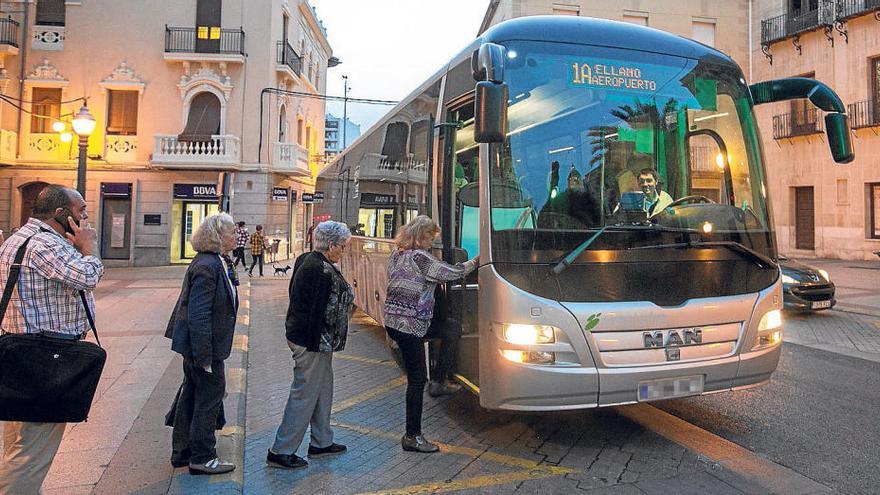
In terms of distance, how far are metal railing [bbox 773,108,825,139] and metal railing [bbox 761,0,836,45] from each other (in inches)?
147

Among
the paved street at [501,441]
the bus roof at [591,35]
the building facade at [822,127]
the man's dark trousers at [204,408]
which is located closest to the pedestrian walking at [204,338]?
the man's dark trousers at [204,408]

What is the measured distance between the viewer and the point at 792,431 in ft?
15.3

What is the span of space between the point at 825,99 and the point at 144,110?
79.8ft

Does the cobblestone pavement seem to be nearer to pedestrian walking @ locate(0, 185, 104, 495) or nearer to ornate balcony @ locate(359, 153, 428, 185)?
pedestrian walking @ locate(0, 185, 104, 495)

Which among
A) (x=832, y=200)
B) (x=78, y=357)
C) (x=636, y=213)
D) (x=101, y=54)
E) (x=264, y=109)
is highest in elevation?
(x=101, y=54)

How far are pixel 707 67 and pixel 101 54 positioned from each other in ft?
83.2

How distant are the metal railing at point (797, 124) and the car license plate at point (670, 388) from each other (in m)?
24.7

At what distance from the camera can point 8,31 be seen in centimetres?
2208

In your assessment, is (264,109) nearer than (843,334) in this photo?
No

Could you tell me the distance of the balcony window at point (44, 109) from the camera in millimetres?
22375

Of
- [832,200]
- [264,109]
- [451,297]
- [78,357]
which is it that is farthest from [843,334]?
[264,109]

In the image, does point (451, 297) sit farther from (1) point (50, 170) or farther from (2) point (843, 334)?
(1) point (50, 170)

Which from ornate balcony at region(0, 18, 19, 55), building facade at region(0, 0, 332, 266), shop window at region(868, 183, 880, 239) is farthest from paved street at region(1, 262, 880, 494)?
ornate balcony at region(0, 18, 19, 55)

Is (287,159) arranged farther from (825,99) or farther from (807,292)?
(825,99)
